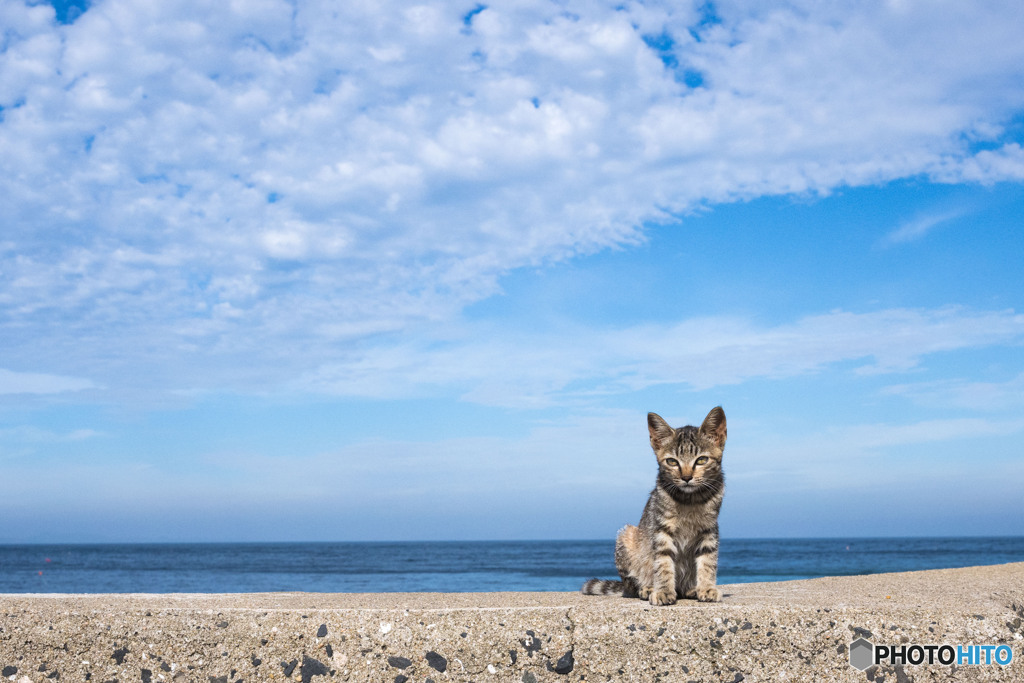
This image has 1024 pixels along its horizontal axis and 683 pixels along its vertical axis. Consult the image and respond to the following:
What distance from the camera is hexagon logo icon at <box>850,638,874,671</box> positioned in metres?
5.43

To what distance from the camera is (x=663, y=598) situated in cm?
597

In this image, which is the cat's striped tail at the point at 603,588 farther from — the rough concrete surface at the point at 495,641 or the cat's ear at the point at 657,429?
the cat's ear at the point at 657,429

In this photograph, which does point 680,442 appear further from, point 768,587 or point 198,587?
point 198,587

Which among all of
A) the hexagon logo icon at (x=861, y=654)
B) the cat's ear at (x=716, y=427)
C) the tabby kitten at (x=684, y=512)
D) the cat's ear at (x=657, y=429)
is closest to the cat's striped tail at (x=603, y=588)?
the tabby kitten at (x=684, y=512)

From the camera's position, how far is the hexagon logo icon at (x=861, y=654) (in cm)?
543

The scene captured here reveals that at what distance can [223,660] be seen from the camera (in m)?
5.63

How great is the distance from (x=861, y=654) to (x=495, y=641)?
273cm

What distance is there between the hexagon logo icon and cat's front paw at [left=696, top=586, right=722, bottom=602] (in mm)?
1046

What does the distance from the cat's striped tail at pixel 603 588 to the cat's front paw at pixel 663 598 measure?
1159 millimetres

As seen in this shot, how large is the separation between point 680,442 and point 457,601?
2.79 metres

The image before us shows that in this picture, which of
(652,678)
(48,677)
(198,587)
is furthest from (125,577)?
(652,678)

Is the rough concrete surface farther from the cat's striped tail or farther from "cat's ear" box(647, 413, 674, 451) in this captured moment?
"cat's ear" box(647, 413, 674, 451)

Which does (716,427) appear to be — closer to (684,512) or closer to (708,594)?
(684,512)

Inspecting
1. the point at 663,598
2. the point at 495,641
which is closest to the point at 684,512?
the point at 663,598
